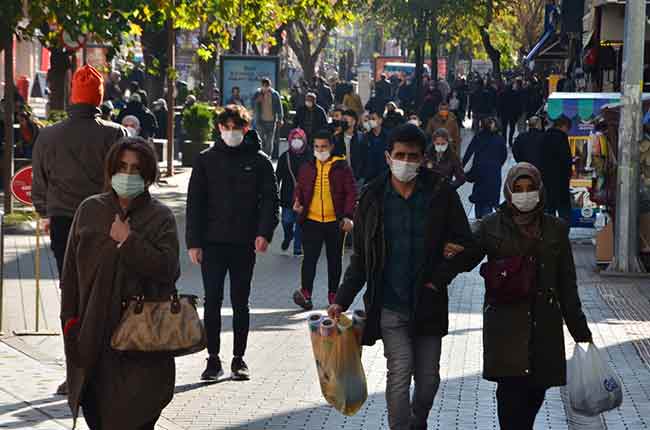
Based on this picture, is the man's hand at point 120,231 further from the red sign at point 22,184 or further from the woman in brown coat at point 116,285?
the red sign at point 22,184

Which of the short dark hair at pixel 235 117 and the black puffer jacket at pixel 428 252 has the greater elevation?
the short dark hair at pixel 235 117

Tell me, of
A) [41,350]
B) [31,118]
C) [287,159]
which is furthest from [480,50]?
[41,350]

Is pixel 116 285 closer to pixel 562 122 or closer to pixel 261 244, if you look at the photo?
pixel 261 244

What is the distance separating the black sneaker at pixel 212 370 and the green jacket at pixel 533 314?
3.07m

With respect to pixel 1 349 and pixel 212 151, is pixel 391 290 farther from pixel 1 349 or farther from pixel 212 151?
pixel 1 349

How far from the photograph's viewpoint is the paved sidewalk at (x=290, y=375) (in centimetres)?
865

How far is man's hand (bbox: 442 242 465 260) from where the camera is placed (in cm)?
721

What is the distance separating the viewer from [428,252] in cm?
722

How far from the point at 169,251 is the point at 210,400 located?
3.07 metres

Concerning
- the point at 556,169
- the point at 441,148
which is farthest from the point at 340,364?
the point at 556,169

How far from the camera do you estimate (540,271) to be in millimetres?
6992

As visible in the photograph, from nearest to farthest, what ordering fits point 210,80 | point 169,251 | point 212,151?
1. point 169,251
2. point 212,151
3. point 210,80

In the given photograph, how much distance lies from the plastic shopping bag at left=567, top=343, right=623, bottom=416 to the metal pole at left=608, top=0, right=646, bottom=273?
959 cm

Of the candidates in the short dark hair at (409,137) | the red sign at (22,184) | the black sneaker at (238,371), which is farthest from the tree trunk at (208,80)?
the short dark hair at (409,137)
